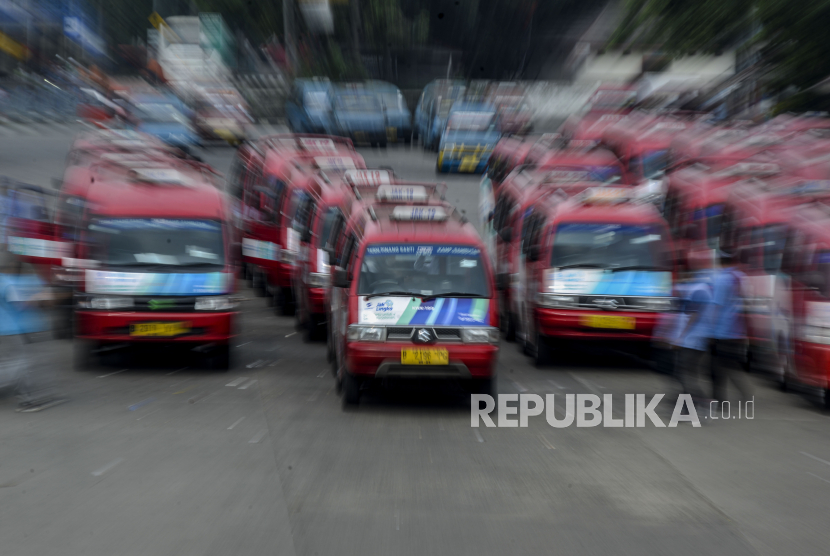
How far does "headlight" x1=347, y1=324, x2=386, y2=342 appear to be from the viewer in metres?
9.22

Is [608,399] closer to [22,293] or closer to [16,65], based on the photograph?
[22,293]

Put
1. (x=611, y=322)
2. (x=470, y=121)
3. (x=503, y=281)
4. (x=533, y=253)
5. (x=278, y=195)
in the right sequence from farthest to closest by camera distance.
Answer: (x=470, y=121), (x=278, y=195), (x=533, y=253), (x=611, y=322), (x=503, y=281)

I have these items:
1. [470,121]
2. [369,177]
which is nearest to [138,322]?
[369,177]

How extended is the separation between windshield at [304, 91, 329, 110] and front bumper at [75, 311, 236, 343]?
26239 millimetres

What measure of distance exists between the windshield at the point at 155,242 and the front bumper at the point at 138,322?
0.71m

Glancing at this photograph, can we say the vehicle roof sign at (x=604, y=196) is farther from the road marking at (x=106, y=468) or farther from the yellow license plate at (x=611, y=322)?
the road marking at (x=106, y=468)

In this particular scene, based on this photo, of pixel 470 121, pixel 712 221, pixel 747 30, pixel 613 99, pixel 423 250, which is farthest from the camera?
pixel 470 121

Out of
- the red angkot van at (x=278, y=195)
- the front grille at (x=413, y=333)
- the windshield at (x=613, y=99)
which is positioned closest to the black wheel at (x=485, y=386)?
the front grille at (x=413, y=333)

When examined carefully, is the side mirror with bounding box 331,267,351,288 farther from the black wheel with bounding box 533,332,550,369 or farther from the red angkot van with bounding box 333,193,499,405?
the black wheel with bounding box 533,332,550,369

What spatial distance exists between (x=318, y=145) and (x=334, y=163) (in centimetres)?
191

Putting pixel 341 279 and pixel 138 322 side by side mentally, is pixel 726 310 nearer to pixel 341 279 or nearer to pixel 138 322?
pixel 341 279

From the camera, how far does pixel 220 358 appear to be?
463 inches

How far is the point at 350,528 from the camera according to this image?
5656 mm

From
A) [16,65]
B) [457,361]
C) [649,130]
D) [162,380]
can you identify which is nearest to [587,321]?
[457,361]
